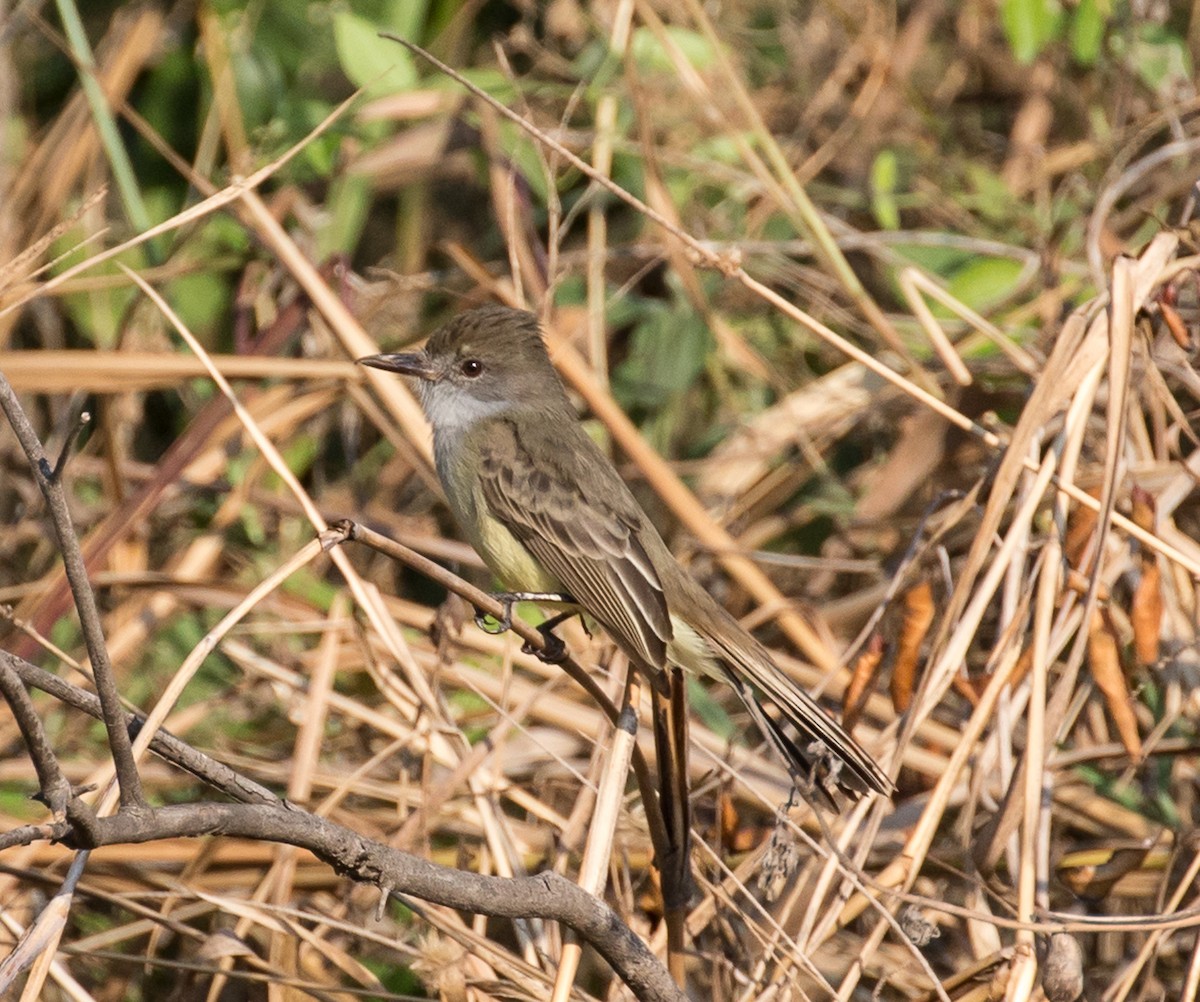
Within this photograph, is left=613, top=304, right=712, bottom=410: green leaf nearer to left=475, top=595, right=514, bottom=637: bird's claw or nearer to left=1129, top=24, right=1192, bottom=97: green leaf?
left=475, top=595, right=514, bottom=637: bird's claw

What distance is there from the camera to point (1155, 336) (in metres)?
4.23

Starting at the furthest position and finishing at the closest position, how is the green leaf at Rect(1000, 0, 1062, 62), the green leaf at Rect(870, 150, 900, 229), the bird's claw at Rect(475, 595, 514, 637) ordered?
the green leaf at Rect(870, 150, 900, 229), the green leaf at Rect(1000, 0, 1062, 62), the bird's claw at Rect(475, 595, 514, 637)

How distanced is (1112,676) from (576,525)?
1.44 meters

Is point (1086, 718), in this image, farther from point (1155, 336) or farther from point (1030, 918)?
point (1030, 918)

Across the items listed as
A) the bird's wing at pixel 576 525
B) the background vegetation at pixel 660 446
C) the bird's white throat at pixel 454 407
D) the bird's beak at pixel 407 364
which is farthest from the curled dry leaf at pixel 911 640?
the bird's beak at pixel 407 364

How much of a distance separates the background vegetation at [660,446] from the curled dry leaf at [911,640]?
12 millimetres

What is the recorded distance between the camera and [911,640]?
365 centimetres

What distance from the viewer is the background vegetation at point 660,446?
12.0 feet

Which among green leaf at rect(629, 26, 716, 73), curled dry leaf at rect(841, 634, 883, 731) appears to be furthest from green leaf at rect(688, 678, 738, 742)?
green leaf at rect(629, 26, 716, 73)

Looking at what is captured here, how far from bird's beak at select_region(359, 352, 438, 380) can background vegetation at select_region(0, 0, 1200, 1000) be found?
253mm

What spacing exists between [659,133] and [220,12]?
5.86 feet

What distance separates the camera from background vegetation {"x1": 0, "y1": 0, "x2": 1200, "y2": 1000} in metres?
3.64

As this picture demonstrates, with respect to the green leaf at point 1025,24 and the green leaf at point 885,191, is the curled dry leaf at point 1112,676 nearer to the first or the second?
the green leaf at point 1025,24

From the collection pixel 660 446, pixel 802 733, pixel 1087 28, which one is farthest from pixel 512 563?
pixel 1087 28
